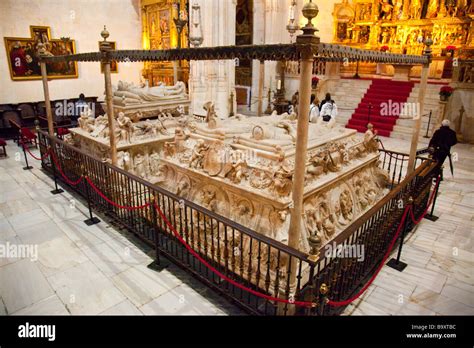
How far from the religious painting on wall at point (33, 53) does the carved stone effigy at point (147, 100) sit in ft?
17.5

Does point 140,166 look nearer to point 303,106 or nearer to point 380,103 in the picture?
point 303,106

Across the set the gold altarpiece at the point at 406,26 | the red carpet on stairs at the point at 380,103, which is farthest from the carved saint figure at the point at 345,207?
the gold altarpiece at the point at 406,26

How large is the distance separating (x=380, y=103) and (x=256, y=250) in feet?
35.7

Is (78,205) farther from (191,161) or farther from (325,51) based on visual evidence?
(325,51)

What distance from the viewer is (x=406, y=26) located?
15.1m

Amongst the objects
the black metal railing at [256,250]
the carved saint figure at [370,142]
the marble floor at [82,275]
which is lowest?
the marble floor at [82,275]

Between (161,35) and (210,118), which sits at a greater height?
(161,35)

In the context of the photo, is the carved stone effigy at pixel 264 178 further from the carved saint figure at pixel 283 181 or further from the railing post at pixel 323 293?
the railing post at pixel 323 293

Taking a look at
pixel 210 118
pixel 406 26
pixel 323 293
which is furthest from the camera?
pixel 406 26

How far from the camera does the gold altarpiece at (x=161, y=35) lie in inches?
608

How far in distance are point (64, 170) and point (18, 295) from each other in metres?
3.72

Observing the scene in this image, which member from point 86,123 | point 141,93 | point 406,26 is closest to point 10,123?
point 86,123

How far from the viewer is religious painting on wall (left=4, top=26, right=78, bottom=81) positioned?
40.4ft

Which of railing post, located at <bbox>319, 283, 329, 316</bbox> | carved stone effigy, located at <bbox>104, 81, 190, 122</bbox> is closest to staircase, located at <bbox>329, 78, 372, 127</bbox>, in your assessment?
carved stone effigy, located at <bbox>104, 81, 190, 122</bbox>
